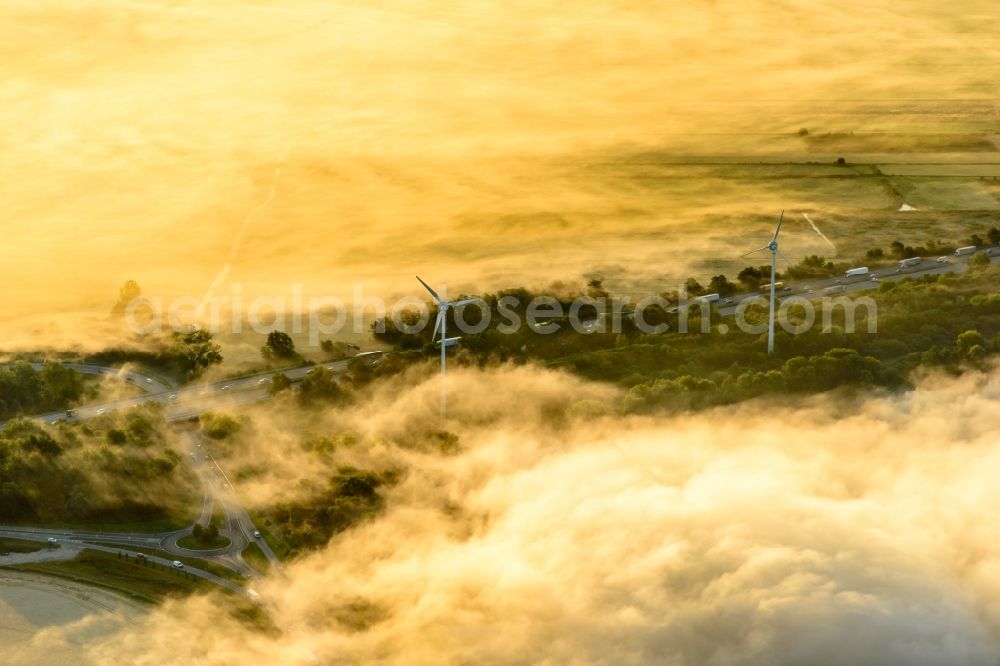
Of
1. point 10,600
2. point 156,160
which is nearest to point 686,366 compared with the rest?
point 10,600

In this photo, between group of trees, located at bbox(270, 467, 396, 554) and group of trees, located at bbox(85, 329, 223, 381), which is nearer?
group of trees, located at bbox(270, 467, 396, 554)

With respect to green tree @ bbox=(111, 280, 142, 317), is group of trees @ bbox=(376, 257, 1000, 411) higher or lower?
lower

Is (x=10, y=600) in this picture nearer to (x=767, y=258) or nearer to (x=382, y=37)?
(x=767, y=258)

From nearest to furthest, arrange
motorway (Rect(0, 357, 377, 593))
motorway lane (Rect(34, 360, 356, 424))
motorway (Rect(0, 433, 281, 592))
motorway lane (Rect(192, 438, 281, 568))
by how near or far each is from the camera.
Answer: motorway (Rect(0, 433, 281, 592)) → motorway (Rect(0, 357, 377, 593)) → motorway lane (Rect(192, 438, 281, 568)) → motorway lane (Rect(34, 360, 356, 424))

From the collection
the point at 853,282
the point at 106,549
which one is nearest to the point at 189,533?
the point at 106,549

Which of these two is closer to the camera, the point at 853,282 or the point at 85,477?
the point at 85,477

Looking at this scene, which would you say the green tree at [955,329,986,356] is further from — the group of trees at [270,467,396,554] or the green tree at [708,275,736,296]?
the group of trees at [270,467,396,554]

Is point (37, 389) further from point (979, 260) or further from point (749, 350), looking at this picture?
point (979, 260)

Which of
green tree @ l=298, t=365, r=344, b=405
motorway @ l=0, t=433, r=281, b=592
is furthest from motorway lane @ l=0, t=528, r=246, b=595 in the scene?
green tree @ l=298, t=365, r=344, b=405

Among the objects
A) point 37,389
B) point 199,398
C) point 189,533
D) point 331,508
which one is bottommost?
point 189,533
